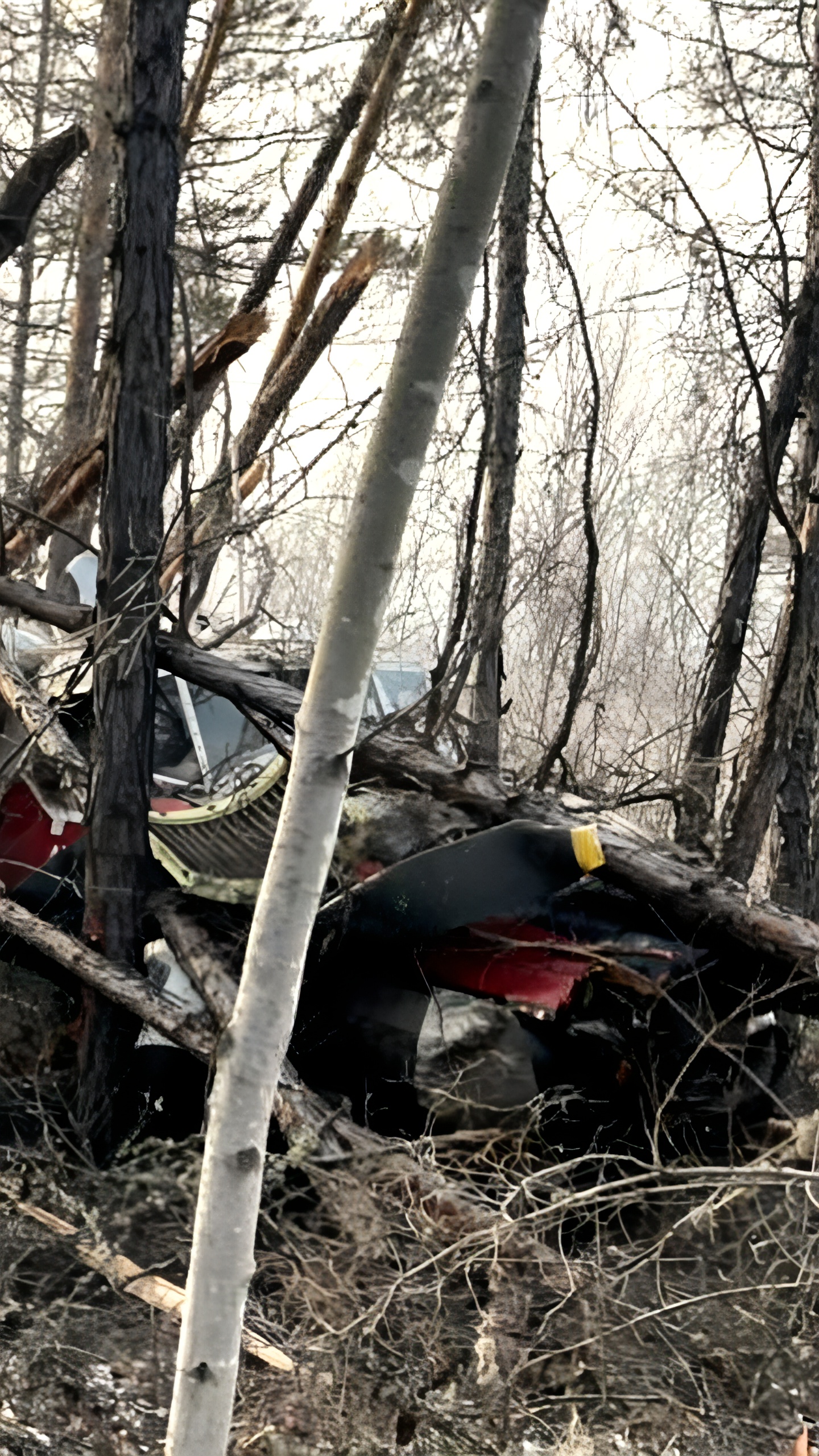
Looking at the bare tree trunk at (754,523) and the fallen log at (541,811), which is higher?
the bare tree trunk at (754,523)

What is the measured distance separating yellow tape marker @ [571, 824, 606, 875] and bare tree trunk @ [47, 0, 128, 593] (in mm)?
3448

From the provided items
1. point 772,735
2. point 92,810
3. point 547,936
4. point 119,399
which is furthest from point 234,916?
point 772,735

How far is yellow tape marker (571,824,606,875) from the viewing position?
4301 mm

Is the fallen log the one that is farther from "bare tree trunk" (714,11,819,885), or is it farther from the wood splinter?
the wood splinter

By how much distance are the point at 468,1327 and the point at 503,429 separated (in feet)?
17.5

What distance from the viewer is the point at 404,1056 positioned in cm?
448

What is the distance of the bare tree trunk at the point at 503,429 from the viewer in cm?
701

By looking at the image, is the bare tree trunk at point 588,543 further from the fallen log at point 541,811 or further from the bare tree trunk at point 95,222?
the bare tree trunk at point 95,222

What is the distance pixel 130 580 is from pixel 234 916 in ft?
4.98

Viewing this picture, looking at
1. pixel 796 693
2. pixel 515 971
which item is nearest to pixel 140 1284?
pixel 515 971

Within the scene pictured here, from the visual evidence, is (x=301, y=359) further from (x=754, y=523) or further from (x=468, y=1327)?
(x=468, y=1327)

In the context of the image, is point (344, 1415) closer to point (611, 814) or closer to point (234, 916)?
point (234, 916)

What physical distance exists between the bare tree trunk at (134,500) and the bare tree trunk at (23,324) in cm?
298

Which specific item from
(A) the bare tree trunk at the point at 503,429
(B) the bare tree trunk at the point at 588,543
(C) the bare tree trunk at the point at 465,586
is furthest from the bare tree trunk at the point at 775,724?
(C) the bare tree trunk at the point at 465,586
